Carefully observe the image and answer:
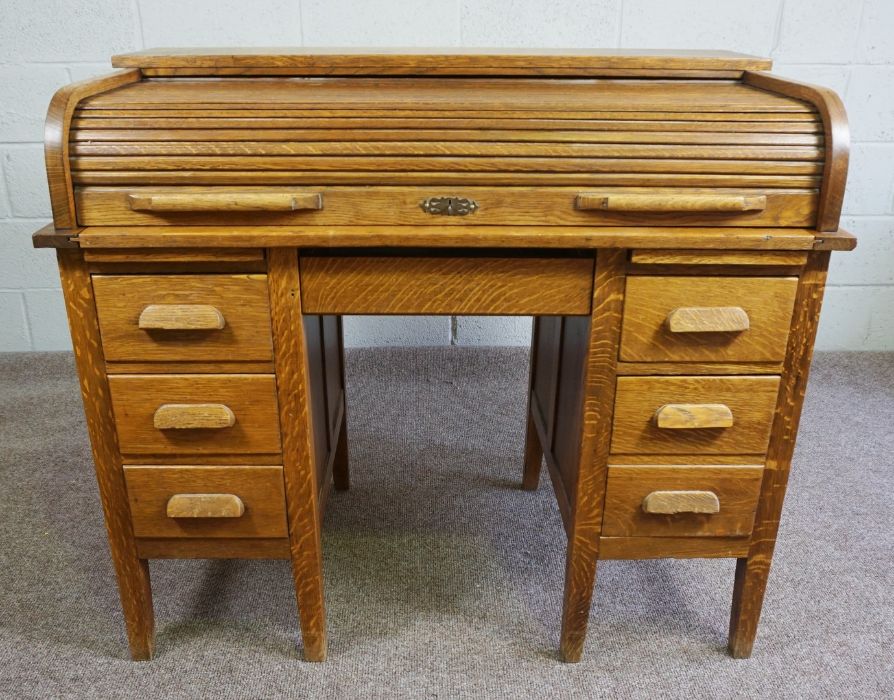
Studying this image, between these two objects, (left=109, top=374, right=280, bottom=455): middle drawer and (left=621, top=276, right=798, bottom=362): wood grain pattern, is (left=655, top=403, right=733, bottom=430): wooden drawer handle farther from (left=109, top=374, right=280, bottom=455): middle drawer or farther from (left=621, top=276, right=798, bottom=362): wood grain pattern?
(left=109, top=374, right=280, bottom=455): middle drawer

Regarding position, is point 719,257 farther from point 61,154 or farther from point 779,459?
point 61,154

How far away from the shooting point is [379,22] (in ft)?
7.38

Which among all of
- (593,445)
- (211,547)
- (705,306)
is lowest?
(211,547)

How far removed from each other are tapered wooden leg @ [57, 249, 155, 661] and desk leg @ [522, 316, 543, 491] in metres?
0.93

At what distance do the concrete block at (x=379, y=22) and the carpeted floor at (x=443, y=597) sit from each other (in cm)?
116

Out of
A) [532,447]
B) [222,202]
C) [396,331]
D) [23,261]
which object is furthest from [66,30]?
[532,447]

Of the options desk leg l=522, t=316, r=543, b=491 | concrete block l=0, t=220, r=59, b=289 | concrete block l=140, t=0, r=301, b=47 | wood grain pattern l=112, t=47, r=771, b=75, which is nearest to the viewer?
wood grain pattern l=112, t=47, r=771, b=75

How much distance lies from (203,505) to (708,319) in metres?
0.87

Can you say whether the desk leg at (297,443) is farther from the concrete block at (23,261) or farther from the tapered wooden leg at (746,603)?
the concrete block at (23,261)

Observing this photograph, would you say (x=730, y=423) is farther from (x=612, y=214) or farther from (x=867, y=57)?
(x=867, y=57)

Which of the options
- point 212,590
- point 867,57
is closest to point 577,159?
point 212,590

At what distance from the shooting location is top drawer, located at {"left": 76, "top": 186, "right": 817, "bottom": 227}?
1.10 m

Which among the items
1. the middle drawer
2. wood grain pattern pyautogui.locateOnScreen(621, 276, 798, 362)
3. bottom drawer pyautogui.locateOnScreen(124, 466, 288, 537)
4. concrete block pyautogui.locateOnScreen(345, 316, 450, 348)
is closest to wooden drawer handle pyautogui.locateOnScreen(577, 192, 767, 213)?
wood grain pattern pyautogui.locateOnScreen(621, 276, 798, 362)

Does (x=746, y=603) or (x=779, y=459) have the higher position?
(x=779, y=459)
